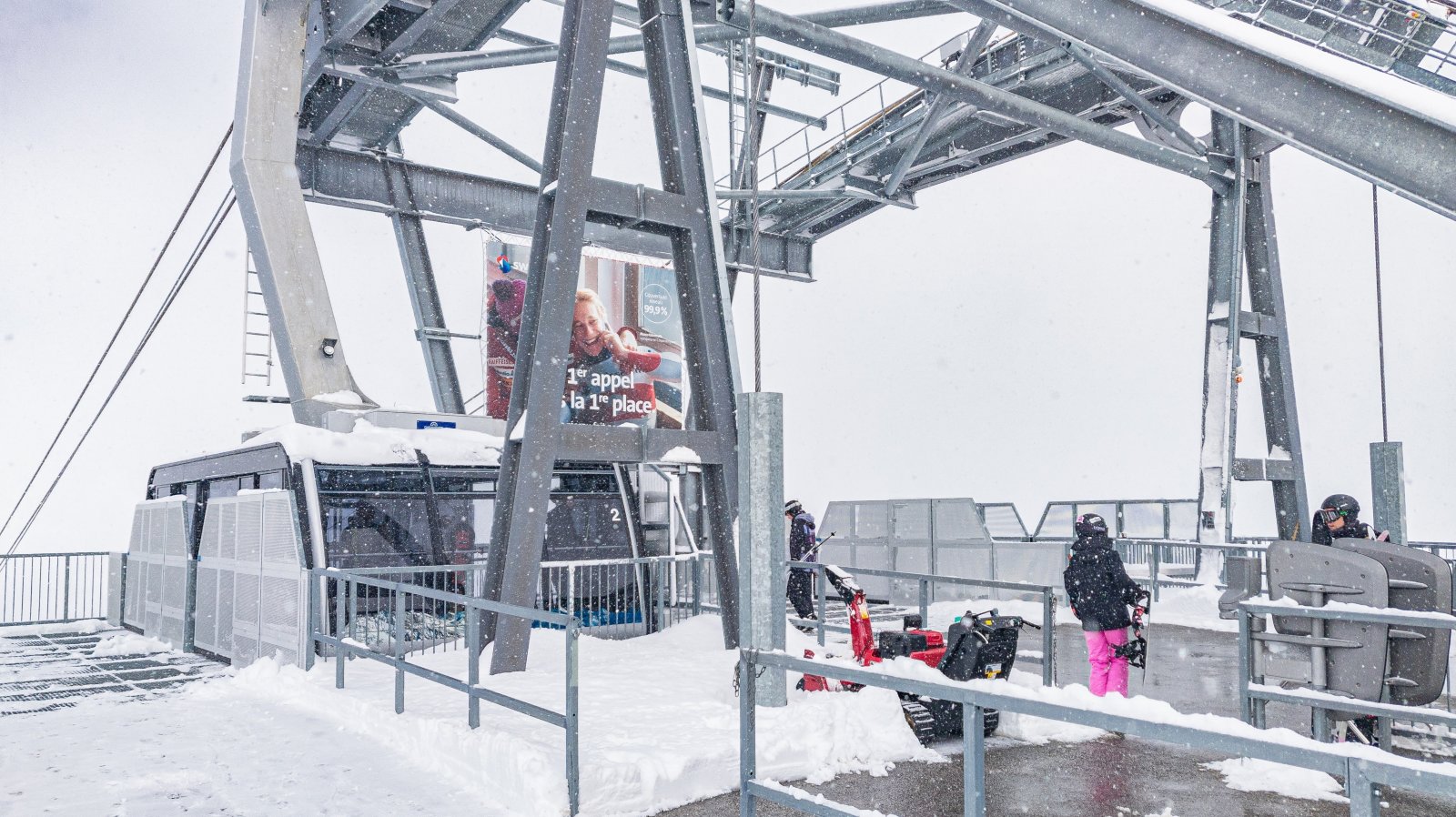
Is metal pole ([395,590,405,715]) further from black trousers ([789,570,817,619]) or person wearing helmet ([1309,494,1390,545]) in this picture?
person wearing helmet ([1309,494,1390,545])

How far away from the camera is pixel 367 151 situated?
18.5m

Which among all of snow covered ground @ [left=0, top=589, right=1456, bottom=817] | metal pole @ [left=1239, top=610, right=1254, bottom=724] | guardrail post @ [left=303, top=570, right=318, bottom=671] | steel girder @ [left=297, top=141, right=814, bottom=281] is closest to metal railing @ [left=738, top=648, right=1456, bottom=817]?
snow covered ground @ [left=0, top=589, right=1456, bottom=817]

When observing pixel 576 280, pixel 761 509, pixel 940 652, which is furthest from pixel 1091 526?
pixel 576 280

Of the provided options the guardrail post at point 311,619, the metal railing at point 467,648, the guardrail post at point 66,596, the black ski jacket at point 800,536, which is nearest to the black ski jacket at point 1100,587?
the metal railing at point 467,648

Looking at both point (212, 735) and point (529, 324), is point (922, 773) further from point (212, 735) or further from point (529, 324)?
point (212, 735)

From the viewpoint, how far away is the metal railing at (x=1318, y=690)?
5793 millimetres

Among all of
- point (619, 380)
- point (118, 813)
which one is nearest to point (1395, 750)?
point (118, 813)

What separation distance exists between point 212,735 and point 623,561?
4.57 metres

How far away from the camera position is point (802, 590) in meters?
13.6

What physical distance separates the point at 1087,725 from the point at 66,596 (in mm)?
19449

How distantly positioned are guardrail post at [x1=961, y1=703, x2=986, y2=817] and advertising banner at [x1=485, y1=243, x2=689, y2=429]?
16.1 m

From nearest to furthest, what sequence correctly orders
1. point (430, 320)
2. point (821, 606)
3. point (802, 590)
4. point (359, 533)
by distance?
point (821, 606), point (359, 533), point (802, 590), point (430, 320)

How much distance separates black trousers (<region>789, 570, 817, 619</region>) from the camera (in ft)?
43.7

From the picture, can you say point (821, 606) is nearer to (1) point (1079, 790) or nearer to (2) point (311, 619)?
(1) point (1079, 790)
